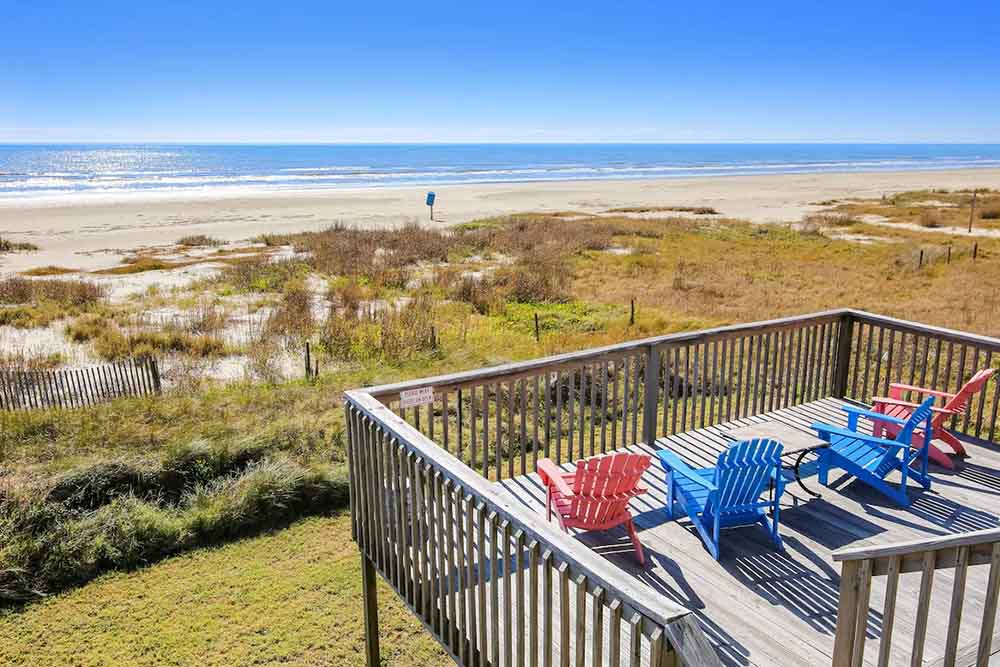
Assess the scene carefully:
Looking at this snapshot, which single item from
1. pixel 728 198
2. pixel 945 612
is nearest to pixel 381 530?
pixel 945 612

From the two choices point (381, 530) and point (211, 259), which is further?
point (211, 259)

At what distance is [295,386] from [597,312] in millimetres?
7990

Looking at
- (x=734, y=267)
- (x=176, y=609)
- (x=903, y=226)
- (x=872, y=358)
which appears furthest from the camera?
(x=903, y=226)

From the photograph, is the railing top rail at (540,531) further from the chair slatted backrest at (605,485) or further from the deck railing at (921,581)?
the chair slatted backrest at (605,485)

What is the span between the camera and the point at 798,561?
4.71 meters

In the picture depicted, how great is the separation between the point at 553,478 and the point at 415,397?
110cm

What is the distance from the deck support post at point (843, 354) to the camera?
782 centimetres

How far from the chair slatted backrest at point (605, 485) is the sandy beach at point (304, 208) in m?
25.7

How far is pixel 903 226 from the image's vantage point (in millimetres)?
37719

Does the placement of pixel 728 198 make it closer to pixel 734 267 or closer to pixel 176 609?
pixel 734 267

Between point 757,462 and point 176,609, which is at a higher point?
point 757,462

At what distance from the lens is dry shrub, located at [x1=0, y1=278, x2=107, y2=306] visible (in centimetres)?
1822

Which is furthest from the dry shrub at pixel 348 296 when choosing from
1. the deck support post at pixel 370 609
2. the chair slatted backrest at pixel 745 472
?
the chair slatted backrest at pixel 745 472

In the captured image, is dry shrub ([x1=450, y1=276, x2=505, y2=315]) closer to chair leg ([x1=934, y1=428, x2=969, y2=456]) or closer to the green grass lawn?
the green grass lawn
